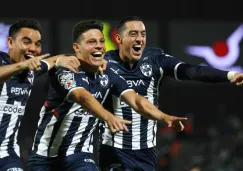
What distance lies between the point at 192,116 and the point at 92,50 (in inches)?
394

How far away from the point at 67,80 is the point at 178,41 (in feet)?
30.5

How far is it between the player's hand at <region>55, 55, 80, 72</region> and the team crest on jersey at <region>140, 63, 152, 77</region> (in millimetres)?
1064

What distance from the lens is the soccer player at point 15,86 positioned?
7570 mm

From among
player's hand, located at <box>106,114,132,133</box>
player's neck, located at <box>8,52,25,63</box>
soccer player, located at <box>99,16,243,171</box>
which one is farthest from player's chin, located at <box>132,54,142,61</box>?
player's hand, located at <box>106,114,132,133</box>

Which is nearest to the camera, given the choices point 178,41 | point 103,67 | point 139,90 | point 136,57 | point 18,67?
point 18,67

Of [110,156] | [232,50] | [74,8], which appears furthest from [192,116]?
[110,156]

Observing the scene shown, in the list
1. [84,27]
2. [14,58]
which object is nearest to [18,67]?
[14,58]

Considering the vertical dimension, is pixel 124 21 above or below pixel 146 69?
above

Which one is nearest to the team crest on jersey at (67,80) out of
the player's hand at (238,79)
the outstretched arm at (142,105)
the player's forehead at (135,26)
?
the outstretched arm at (142,105)

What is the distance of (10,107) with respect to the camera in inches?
299

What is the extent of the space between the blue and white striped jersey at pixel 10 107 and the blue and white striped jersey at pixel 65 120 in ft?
0.99

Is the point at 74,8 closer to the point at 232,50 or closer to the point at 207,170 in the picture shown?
the point at 232,50

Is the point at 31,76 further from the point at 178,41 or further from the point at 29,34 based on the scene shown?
the point at 178,41

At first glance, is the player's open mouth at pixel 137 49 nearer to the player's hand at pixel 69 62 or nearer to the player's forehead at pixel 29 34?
the player's hand at pixel 69 62
